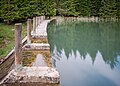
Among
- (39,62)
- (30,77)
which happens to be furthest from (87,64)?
(30,77)

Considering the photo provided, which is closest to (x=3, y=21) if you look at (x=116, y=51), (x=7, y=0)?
(x=7, y=0)

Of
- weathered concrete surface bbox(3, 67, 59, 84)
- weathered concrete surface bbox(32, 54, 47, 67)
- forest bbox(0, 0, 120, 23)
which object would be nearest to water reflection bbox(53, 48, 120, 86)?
weathered concrete surface bbox(32, 54, 47, 67)

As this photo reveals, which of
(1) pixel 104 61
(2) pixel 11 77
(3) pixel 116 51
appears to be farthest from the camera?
(3) pixel 116 51

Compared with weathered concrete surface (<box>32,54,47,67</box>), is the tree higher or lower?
lower

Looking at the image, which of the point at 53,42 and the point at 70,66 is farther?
the point at 53,42

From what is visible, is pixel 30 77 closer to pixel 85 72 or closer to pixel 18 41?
pixel 18 41

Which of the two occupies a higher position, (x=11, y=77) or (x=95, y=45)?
(x=11, y=77)

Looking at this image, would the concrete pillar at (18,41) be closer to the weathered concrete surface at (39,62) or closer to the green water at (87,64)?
the weathered concrete surface at (39,62)

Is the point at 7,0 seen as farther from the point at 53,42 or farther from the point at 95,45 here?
the point at 95,45

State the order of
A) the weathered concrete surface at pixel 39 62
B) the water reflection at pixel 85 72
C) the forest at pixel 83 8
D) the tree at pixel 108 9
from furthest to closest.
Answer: the tree at pixel 108 9 < the forest at pixel 83 8 < the water reflection at pixel 85 72 < the weathered concrete surface at pixel 39 62

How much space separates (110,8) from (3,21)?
79.6 feet

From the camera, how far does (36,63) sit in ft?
34.6

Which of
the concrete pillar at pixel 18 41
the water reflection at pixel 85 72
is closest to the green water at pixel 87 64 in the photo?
the water reflection at pixel 85 72

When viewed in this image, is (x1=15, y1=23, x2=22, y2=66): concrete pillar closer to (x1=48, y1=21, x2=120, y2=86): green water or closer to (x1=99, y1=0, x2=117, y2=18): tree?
(x1=48, y1=21, x2=120, y2=86): green water
